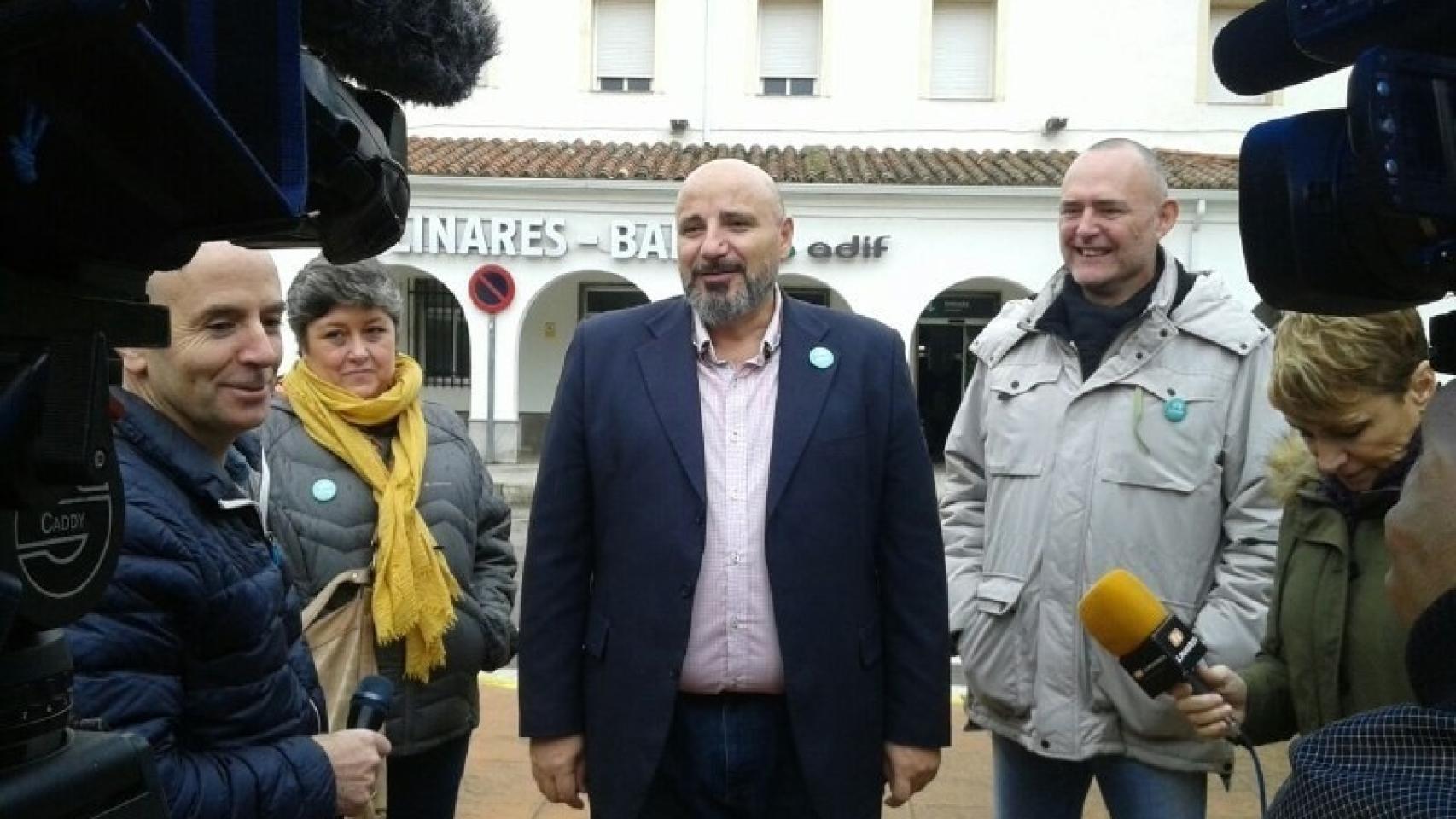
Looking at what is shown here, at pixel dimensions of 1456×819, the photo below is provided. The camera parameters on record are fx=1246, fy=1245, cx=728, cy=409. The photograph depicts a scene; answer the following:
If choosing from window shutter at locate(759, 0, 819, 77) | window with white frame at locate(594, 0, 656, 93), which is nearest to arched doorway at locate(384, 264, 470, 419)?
window with white frame at locate(594, 0, 656, 93)

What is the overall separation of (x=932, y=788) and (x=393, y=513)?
9.06ft

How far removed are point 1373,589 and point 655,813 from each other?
4.69 ft

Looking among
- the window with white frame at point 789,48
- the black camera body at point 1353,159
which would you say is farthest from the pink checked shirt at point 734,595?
the window with white frame at point 789,48

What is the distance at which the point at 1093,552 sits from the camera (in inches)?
107

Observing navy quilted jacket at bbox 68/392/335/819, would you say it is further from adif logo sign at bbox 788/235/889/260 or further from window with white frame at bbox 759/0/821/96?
window with white frame at bbox 759/0/821/96

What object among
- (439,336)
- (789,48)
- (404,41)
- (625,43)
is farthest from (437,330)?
(404,41)

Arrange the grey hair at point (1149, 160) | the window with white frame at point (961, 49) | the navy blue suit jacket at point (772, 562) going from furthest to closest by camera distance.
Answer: the window with white frame at point (961, 49)
the grey hair at point (1149, 160)
the navy blue suit jacket at point (772, 562)

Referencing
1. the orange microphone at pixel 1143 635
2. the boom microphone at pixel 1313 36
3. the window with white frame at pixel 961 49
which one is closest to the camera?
the boom microphone at pixel 1313 36

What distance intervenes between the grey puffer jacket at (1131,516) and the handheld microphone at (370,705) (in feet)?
4.52

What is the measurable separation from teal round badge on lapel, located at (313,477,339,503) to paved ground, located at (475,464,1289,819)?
2013 millimetres

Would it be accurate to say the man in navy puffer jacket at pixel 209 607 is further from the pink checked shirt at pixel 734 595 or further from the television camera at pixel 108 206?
the pink checked shirt at pixel 734 595

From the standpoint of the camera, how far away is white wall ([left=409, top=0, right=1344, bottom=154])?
61.3 feet

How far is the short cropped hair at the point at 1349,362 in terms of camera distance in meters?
2.13

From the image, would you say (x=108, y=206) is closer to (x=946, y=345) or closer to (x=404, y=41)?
(x=404, y=41)
